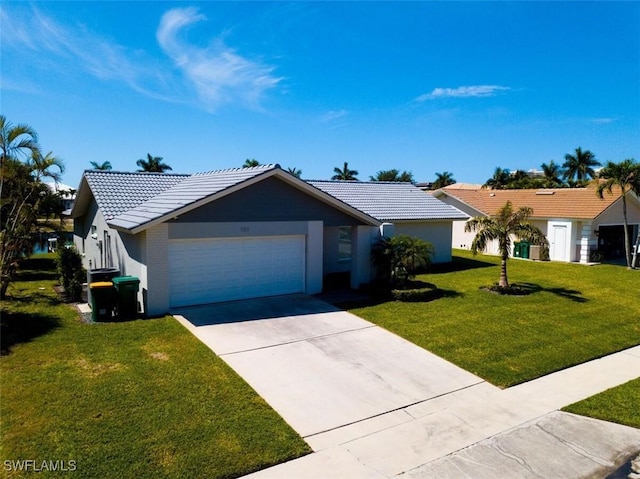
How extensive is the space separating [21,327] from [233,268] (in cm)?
585

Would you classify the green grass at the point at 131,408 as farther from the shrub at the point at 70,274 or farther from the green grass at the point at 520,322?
the green grass at the point at 520,322

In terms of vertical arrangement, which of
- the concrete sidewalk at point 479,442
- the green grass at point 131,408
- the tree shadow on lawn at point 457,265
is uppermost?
the tree shadow on lawn at point 457,265

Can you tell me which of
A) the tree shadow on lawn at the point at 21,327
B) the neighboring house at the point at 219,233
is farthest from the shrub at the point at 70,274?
the tree shadow on lawn at the point at 21,327

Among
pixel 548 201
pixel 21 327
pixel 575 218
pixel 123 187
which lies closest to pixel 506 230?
pixel 575 218

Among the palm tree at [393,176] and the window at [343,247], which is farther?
the palm tree at [393,176]

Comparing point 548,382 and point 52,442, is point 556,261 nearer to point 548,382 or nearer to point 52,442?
point 548,382

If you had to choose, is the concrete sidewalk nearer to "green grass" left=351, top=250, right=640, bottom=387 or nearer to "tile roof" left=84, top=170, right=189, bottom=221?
"green grass" left=351, top=250, right=640, bottom=387

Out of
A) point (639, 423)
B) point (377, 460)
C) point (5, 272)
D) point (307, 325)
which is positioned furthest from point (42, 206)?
point (639, 423)

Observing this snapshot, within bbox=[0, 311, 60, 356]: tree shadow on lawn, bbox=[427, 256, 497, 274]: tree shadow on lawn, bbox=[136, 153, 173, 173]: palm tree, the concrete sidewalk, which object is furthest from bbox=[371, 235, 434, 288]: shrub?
bbox=[136, 153, 173, 173]: palm tree

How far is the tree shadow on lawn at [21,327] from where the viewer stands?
1045 cm

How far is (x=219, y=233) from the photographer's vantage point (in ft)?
45.3

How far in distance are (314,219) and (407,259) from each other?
360 centimetres

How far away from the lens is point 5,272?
1406cm

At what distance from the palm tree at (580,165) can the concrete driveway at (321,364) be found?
53.1 m
